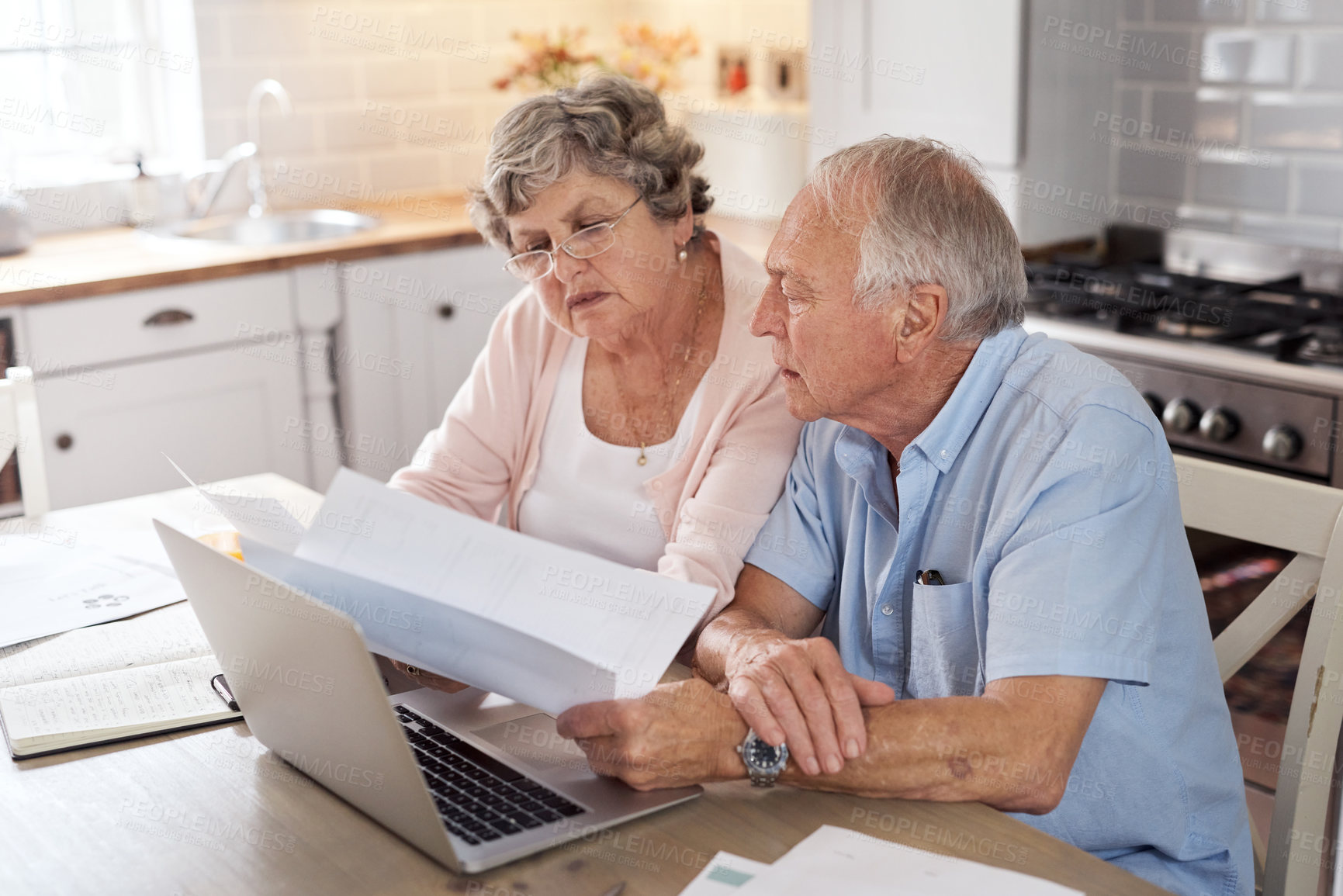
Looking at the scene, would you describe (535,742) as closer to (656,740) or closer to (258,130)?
(656,740)

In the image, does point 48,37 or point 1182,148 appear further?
point 48,37

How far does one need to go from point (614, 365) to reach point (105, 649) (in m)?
0.73

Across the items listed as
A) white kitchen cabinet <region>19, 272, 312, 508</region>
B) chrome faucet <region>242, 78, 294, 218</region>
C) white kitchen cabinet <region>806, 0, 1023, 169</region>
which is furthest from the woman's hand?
chrome faucet <region>242, 78, 294, 218</region>

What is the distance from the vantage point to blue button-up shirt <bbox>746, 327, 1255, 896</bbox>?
115 cm

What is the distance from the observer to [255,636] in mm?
1044

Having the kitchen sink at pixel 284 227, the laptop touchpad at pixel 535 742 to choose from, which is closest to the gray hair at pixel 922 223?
the laptop touchpad at pixel 535 742

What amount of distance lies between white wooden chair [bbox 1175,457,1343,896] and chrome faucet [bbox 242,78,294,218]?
2774mm

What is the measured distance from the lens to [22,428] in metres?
1.87

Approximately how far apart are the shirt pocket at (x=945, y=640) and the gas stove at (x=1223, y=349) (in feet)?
3.82

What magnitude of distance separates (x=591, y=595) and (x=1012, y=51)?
2.21 m

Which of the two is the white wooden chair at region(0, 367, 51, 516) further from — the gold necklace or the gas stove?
the gas stove

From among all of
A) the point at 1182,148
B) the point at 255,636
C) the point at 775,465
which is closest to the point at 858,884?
the point at 255,636

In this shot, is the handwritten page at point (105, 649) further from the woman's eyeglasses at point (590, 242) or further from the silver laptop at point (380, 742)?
the woman's eyeglasses at point (590, 242)

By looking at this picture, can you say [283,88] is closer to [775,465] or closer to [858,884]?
[775,465]
